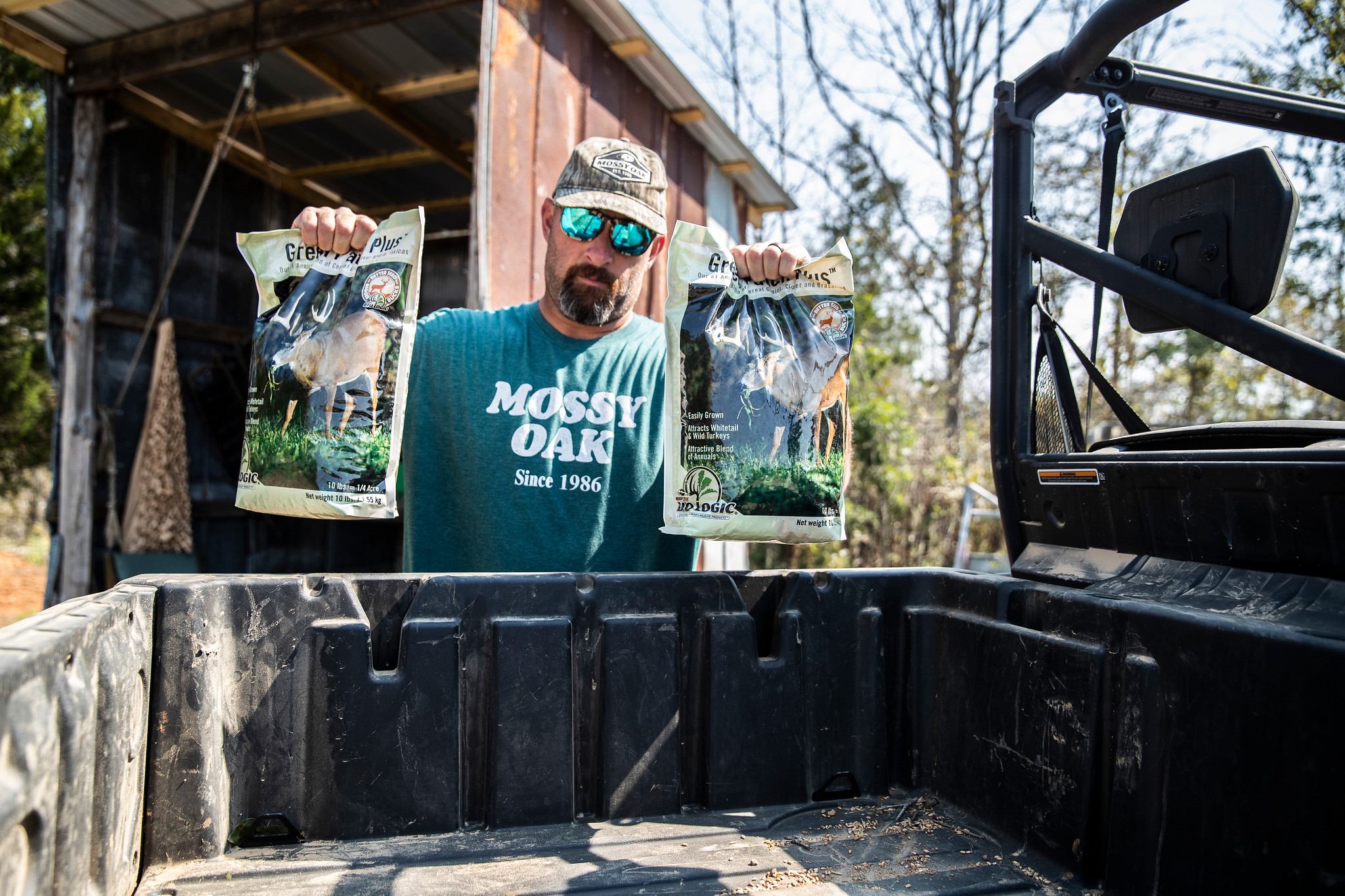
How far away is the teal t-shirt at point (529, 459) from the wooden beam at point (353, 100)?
3452 millimetres

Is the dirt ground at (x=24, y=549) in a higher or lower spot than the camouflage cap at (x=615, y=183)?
lower

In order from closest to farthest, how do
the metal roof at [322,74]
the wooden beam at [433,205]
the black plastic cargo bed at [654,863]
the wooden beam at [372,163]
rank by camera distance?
the black plastic cargo bed at [654,863] → the metal roof at [322,74] → the wooden beam at [372,163] → the wooden beam at [433,205]

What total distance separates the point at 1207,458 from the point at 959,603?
1.71ft

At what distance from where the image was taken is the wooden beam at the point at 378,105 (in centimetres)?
459

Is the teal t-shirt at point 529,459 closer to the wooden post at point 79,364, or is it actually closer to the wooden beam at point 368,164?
the wooden post at point 79,364

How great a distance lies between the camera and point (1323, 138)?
1.61 meters

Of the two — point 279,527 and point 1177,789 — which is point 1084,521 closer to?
point 1177,789

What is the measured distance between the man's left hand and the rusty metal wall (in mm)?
1587

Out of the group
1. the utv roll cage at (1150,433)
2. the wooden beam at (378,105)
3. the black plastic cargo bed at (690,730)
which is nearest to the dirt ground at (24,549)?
the wooden beam at (378,105)

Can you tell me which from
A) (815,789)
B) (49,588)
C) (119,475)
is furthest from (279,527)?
(815,789)

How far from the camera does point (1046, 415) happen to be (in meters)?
1.60

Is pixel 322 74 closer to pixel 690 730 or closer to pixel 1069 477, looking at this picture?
pixel 690 730

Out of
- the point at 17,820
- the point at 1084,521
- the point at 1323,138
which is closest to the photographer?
the point at 17,820

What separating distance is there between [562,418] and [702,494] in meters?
0.68
